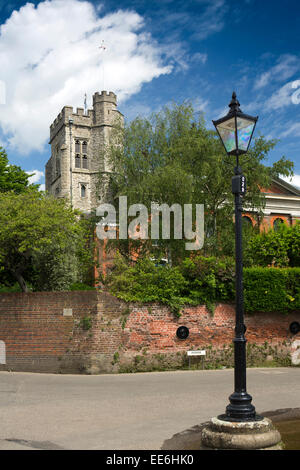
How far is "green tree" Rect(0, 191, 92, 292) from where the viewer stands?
768 inches

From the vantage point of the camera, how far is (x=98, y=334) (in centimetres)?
1720

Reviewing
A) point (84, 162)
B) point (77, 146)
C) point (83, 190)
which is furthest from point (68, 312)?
point (77, 146)

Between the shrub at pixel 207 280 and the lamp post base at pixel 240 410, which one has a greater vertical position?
the shrub at pixel 207 280

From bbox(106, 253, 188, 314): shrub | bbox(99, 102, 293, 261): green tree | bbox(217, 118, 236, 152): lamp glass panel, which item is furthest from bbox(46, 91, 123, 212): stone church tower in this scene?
bbox(217, 118, 236, 152): lamp glass panel

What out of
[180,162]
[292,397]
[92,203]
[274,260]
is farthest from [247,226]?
[92,203]

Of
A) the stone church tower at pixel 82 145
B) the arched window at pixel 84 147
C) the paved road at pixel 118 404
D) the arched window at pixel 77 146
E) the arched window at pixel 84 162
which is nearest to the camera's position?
the paved road at pixel 118 404

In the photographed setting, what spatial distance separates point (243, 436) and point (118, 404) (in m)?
4.87

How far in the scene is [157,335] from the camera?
702 inches

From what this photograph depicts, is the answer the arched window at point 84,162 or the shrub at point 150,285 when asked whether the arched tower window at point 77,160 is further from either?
the shrub at point 150,285

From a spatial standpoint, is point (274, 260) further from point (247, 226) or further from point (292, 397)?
point (292, 397)

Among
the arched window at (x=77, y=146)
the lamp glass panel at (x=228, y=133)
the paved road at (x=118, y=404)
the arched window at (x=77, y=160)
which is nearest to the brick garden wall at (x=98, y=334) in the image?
the paved road at (x=118, y=404)

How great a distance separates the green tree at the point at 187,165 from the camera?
24375mm

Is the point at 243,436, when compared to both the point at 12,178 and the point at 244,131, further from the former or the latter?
the point at 12,178

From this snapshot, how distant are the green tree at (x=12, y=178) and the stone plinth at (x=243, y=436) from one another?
26050 mm
